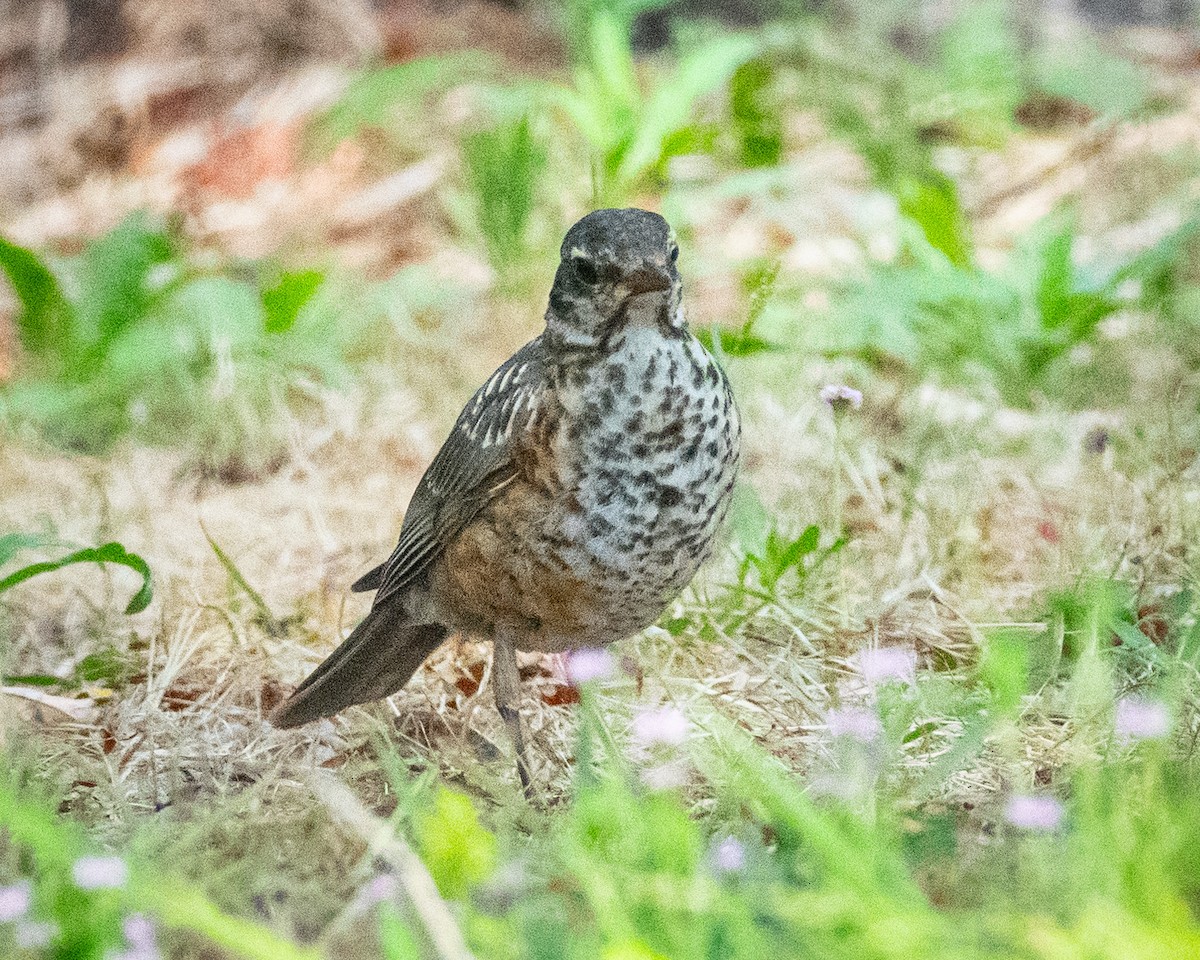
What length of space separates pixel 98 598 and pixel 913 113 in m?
4.35

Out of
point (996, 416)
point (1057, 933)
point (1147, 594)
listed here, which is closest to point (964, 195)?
point (996, 416)

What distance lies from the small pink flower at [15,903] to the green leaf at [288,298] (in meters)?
3.44

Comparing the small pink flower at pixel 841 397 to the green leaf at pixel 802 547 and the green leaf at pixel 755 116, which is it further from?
the green leaf at pixel 755 116

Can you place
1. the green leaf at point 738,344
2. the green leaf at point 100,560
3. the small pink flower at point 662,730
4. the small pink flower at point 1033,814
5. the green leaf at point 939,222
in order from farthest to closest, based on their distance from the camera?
the green leaf at point 939,222 → the green leaf at point 738,344 → the green leaf at point 100,560 → the small pink flower at point 662,730 → the small pink flower at point 1033,814

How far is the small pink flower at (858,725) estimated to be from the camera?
268cm

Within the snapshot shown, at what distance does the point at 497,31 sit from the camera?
8.45 metres

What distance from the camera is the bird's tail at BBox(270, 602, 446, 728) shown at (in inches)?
134

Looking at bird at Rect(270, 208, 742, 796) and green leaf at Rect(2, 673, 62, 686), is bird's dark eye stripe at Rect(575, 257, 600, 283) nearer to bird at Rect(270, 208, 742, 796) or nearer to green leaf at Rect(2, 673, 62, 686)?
bird at Rect(270, 208, 742, 796)

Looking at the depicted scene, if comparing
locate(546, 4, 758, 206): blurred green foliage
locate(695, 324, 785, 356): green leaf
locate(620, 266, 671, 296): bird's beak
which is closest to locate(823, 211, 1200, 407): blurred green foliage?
locate(695, 324, 785, 356): green leaf

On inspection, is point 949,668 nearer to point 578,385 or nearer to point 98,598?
point 578,385

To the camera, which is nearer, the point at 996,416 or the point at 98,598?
the point at 98,598

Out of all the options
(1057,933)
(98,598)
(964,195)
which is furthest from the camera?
(964,195)

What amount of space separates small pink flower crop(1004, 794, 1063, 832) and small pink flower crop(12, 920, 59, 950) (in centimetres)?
127

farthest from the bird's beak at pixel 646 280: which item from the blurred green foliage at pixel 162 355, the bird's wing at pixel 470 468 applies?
the blurred green foliage at pixel 162 355
